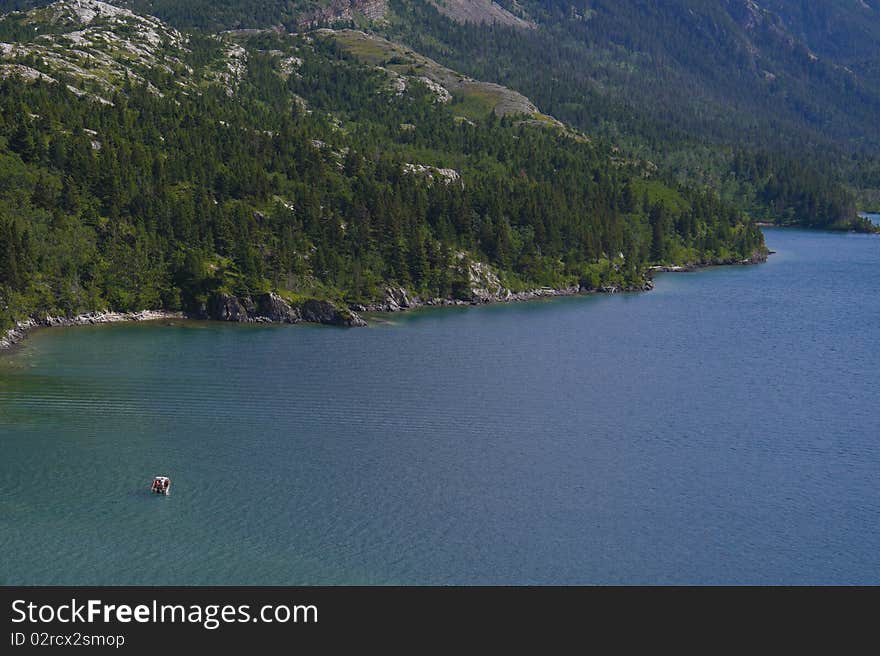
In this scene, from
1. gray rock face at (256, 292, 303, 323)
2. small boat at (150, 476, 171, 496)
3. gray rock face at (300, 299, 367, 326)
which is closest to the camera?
small boat at (150, 476, 171, 496)

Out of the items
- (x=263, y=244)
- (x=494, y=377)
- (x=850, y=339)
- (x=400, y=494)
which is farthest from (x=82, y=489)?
(x=850, y=339)

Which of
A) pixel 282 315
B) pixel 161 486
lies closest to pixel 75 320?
pixel 282 315

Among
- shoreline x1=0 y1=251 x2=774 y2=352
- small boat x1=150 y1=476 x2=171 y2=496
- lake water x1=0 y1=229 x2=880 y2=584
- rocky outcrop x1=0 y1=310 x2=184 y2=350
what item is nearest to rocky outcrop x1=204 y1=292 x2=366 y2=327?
shoreline x1=0 y1=251 x2=774 y2=352

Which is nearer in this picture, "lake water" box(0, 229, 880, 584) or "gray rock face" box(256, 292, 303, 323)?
"lake water" box(0, 229, 880, 584)

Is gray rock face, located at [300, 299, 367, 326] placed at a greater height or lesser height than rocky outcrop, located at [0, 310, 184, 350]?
greater

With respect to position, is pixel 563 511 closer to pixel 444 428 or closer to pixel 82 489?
pixel 444 428

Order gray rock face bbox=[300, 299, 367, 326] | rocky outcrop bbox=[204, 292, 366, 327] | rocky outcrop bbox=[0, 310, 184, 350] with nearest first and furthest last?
1. rocky outcrop bbox=[0, 310, 184, 350]
2. gray rock face bbox=[300, 299, 367, 326]
3. rocky outcrop bbox=[204, 292, 366, 327]

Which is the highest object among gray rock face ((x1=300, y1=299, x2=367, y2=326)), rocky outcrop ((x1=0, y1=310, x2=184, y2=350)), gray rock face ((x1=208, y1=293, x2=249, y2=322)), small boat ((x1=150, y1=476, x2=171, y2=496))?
small boat ((x1=150, y1=476, x2=171, y2=496))

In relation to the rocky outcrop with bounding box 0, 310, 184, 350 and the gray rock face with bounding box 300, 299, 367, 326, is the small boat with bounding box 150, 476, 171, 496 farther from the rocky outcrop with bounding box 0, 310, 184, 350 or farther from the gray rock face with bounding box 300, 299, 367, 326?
the gray rock face with bounding box 300, 299, 367, 326

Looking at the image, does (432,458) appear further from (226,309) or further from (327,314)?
(226,309)
